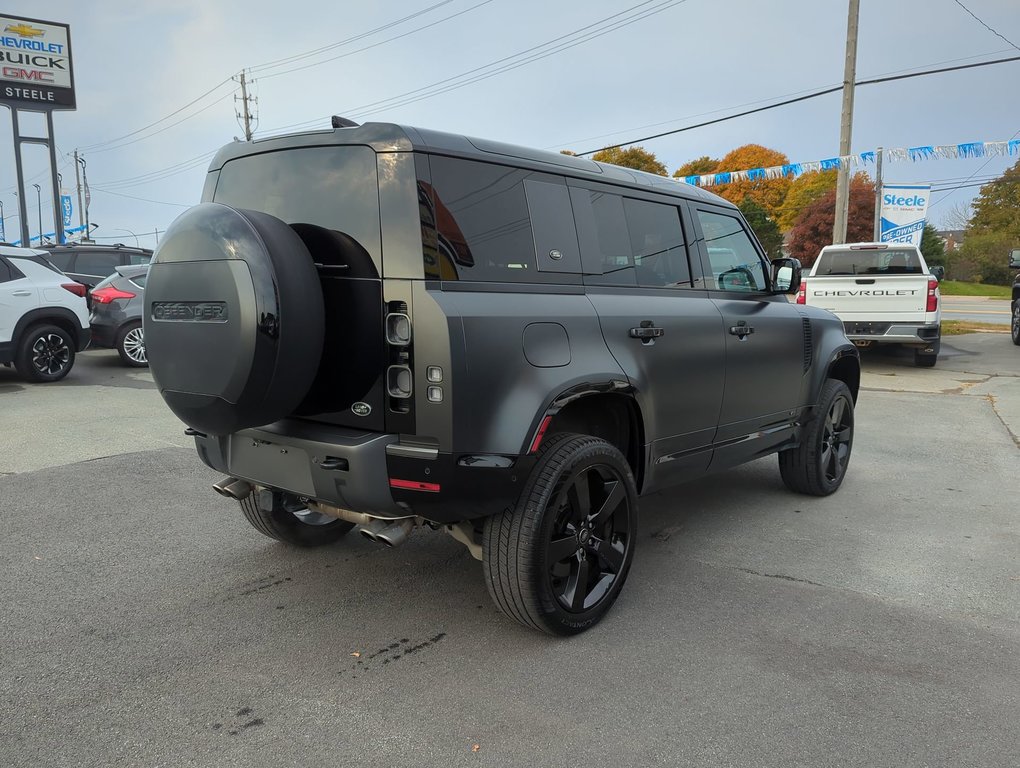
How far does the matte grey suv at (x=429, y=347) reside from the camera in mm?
2738

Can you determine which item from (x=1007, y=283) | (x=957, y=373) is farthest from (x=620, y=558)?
(x=1007, y=283)

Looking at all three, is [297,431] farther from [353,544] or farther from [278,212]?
[353,544]

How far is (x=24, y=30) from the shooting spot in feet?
82.5

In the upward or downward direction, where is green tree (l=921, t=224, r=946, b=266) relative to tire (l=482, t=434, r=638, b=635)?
upward

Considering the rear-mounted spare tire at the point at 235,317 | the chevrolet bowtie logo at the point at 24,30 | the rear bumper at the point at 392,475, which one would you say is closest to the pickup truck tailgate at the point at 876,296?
the rear bumper at the point at 392,475

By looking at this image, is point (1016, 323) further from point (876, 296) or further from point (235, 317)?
point (235, 317)

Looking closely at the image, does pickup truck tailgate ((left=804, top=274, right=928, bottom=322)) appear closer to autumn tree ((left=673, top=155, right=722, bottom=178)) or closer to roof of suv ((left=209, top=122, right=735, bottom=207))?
roof of suv ((left=209, top=122, right=735, bottom=207))

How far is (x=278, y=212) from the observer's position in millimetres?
3154

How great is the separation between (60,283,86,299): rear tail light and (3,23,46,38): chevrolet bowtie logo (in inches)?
831

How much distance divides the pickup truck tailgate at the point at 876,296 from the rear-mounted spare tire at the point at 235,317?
10.3 meters

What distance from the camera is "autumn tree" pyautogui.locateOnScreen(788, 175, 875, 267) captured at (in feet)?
150

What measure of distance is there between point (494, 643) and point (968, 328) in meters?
20.5

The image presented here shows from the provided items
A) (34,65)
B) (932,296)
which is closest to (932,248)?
(932,296)

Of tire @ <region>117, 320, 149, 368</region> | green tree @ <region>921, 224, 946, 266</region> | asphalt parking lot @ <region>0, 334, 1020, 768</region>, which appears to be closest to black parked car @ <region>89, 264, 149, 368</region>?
tire @ <region>117, 320, 149, 368</region>
